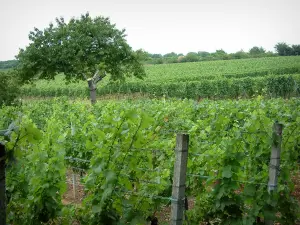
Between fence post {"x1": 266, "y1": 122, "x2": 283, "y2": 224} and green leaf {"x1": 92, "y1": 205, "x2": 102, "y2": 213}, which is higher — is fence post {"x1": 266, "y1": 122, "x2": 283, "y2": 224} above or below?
above

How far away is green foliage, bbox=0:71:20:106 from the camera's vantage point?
83.3ft

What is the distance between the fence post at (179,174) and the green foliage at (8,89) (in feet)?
76.7

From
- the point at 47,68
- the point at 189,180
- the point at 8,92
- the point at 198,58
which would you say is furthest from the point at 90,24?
the point at 198,58

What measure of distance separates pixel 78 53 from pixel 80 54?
0.53ft

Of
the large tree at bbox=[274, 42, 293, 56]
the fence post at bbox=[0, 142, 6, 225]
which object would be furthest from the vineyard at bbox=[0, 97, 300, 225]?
the large tree at bbox=[274, 42, 293, 56]

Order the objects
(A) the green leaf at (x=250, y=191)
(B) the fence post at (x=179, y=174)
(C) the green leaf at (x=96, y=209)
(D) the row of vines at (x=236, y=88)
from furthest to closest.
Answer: (D) the row of vines at (x=236, y=88) < (A) the green leaf at (x=250, y=191) < (C) the green leaf at (x=96, y=209) < (B) the fence post at (x=179, y=174)

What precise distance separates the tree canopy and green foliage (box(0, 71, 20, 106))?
303 cm

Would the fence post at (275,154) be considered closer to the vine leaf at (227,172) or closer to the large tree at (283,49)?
the vine leaf at (227,172)

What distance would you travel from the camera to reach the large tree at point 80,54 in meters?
29.6

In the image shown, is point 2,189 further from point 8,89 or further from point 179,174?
point 8,89

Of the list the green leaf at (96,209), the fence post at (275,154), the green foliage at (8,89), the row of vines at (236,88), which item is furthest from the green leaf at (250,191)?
the row of vines at (236,88)

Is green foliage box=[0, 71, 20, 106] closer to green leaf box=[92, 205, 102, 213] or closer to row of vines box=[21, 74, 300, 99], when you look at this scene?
row of vines box=[21, 74, 300, 99]

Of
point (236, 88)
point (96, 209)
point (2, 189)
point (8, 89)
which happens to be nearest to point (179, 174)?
point (96, 209)

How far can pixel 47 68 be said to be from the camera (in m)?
30.4
